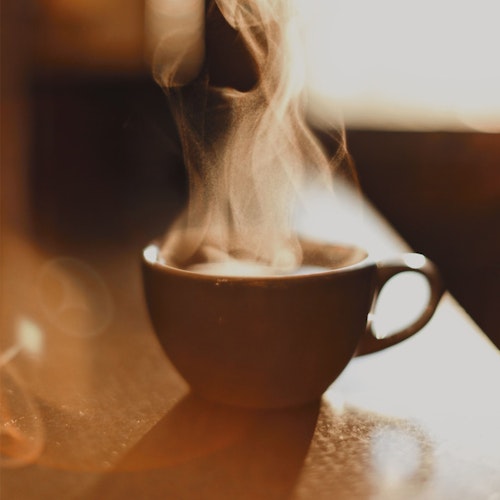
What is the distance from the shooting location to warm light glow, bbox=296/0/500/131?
2373 millimetres

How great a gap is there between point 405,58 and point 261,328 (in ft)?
7.96

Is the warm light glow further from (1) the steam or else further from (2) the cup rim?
(2) the cup rim

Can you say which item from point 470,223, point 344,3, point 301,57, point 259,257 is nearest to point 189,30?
point 344,3

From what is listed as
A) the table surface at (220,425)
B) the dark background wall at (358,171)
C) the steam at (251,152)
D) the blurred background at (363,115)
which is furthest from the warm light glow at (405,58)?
the table surface at (220,425)

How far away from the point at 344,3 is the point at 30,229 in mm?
1750

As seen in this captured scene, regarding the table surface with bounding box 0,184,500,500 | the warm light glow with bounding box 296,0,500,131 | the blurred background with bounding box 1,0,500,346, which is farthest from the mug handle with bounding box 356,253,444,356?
the warm light glow with bounding box 296,0,500,131

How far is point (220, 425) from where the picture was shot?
0.38 metres

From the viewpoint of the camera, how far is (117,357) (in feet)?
1.61

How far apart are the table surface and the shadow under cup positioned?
20mm

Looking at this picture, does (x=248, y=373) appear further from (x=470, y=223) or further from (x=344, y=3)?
(x=344, y=3)

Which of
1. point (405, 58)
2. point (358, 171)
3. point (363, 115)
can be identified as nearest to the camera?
point (358, 171)

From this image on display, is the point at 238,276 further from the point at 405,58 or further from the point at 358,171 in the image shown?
the point at 405,58

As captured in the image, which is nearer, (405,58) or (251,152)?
(251,152)

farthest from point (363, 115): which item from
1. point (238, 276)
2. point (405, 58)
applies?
point (238, 276)
